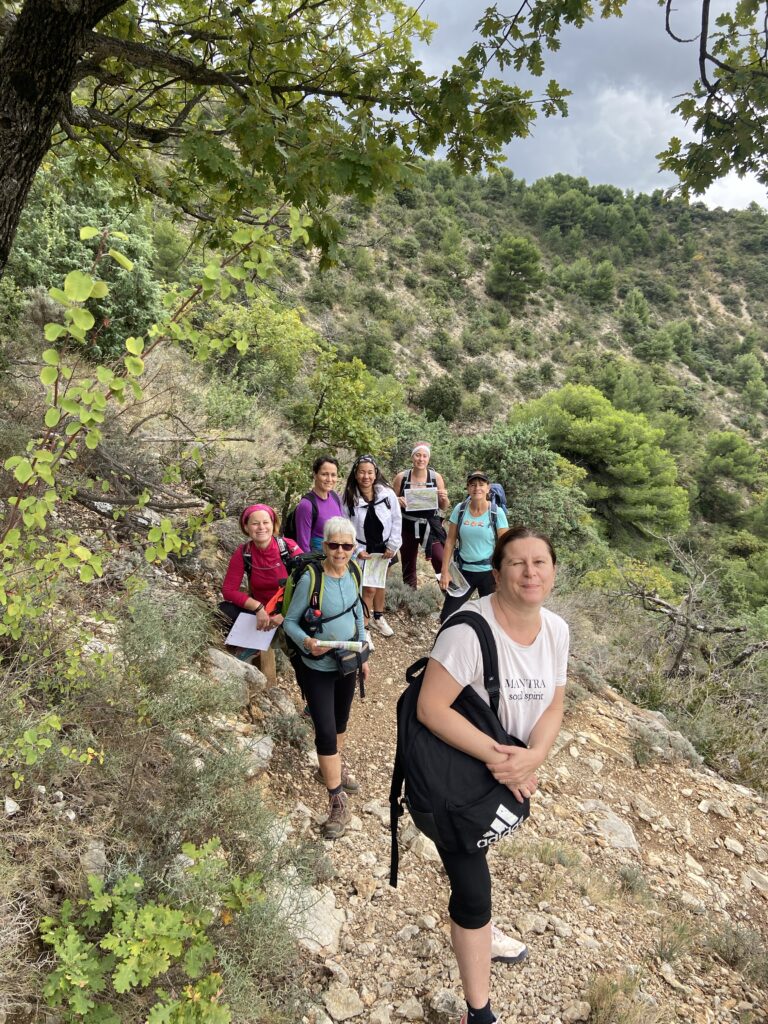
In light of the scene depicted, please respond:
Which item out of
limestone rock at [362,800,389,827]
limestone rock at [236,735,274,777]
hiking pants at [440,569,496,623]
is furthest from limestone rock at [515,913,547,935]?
hiking pants at [440,569,496,623]

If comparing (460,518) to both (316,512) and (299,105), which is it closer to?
(316,512)

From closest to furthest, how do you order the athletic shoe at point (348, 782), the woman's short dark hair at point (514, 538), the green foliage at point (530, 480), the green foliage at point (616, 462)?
the woman's short dark hair at point (514, 538) < the athletic shoe at point (348, 782) < the green foliage at point (530, 480) < the green foliage at point (616, 462)

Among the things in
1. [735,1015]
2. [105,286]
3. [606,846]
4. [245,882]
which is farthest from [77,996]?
[606,846]

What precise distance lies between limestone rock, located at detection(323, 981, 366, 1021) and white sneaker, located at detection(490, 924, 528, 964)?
0.64m

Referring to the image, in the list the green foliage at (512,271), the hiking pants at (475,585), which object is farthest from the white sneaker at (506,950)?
the green foliage at (512,271)

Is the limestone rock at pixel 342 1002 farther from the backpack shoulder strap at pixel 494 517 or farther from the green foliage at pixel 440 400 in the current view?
the green foliage at pixel 440 400

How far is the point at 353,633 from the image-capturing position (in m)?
2.82

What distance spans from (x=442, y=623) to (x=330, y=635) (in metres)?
0.66

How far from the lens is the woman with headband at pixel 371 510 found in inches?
176

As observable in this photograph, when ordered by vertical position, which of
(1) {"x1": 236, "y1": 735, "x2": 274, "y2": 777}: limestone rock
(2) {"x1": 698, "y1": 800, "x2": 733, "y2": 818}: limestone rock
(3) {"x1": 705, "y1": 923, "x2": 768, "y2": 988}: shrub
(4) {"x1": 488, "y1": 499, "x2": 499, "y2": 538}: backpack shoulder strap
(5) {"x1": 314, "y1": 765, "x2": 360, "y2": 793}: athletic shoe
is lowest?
(5) {"x1": 314, "y1": 765, "x2": 360, "y2": 793}: athletic shoe

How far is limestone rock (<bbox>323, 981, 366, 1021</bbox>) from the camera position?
2043 millimetres

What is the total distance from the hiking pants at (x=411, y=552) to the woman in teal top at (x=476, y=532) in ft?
2.60

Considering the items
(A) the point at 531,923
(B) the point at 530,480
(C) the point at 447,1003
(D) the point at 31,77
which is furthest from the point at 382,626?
(B) the point at 530,480

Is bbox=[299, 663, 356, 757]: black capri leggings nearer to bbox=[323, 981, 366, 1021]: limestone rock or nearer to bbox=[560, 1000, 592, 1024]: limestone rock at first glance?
bbox=[323, 981, 366, 1021]: limestone rock
